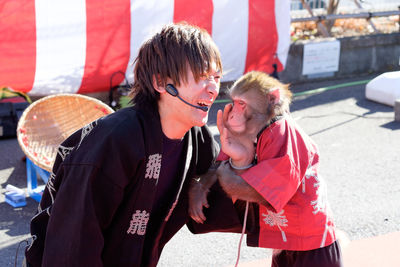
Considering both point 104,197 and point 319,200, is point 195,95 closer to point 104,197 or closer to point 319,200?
point 104,197

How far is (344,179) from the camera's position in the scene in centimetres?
447

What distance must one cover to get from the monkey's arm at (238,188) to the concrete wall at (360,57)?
18.3 feet

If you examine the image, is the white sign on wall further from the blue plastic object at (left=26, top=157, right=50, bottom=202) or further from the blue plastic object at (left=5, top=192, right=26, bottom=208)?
the blue plastic object at (left=5, top=192, right=26, bottom=208)

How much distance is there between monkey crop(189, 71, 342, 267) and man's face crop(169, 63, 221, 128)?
0.42 feet

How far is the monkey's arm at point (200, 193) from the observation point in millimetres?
2393

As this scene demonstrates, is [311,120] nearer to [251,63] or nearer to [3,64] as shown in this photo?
[251,63]

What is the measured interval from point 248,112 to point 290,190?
1.18ft

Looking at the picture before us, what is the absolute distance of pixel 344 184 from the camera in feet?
14.4

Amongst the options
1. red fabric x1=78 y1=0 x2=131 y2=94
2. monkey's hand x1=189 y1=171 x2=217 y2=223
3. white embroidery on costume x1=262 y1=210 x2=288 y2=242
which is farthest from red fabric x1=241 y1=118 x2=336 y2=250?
red fabric x1=78 y1=0 x2=131 y2=94

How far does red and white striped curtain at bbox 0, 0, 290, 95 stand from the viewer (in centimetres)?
538

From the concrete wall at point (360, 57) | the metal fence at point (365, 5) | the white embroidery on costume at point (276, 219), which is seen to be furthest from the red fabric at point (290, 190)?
the metal fence at point (365, 5)

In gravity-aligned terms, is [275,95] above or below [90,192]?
above

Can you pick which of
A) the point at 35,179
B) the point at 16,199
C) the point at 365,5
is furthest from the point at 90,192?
the point at 365,5

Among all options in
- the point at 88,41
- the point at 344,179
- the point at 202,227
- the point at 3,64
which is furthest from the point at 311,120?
the point at 202,227
